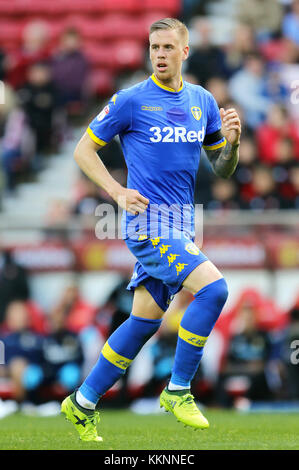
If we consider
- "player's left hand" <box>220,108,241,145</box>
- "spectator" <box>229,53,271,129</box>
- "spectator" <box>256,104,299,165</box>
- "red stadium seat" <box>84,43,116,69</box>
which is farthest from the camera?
"red stadium seat" <box>84,43,116,69</box>

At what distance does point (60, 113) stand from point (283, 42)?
3.93 m

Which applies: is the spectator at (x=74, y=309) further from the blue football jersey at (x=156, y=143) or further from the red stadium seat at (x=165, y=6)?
the red stadium seat at (x=165, y=6)

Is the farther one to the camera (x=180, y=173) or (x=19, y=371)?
(x=19, y=371)

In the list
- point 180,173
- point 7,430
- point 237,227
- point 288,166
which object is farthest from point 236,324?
point 180,173

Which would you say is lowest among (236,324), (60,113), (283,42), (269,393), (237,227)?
(269,393)

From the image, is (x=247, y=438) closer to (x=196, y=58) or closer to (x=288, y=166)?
(x=288, y=166)

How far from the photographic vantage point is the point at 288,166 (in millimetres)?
13188

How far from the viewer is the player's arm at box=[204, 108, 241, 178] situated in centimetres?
680

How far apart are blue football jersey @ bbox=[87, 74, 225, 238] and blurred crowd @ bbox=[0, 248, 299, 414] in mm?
5292

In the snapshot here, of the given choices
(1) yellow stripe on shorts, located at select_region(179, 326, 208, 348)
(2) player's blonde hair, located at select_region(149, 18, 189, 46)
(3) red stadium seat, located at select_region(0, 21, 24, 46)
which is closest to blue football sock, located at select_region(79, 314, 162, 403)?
(1) yellow stripe on shorts, located at select_region(179, 326, 208, 348)

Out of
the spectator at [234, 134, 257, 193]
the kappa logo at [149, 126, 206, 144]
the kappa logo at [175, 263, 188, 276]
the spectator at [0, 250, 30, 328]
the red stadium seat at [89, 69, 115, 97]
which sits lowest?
the spectator at [0, 250, 30, 328]

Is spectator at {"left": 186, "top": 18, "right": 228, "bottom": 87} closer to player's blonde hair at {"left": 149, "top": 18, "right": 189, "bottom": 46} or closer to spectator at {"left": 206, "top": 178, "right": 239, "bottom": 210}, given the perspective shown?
spectator at {"left": 206, "top": 178, "right": 239, "bottom": 210}

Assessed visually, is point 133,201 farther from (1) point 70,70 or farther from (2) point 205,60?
(1) point 70,70

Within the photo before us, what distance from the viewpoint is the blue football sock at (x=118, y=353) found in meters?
6.85
